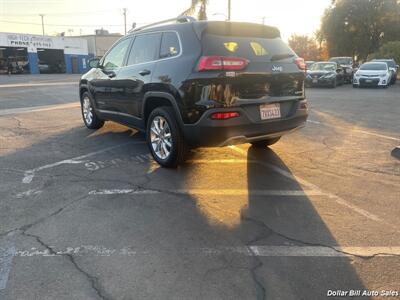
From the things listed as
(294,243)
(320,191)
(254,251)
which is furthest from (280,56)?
(254,251)

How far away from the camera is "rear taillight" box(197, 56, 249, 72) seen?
4.89m

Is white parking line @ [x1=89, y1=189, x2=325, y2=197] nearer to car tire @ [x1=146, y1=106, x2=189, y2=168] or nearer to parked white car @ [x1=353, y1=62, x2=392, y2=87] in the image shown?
car tire @ [x1=146, y1=106, x2=189, y2=168]

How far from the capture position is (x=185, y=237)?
3762 millimetres

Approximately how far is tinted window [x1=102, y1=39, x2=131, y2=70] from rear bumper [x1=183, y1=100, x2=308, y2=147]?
8.12 feet

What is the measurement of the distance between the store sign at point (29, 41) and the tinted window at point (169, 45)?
5169cm

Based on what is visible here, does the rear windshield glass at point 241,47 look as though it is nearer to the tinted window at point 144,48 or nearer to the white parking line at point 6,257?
the tinted window at point 144,48

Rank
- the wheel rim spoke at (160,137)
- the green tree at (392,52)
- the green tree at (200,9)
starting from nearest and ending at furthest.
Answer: the wheel rim spoke at (160,137)
the green tree at (200,9)
the green tree at (392,52)

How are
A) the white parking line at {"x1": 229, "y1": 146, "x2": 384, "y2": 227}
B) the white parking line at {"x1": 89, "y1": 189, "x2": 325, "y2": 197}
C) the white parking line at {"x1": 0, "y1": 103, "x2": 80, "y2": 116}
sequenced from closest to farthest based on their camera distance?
the white parking line at {"x1": 229, "y1": 146, "x2": 384, "y2": 227}, the white parking line at {"x1": 89, "y1": 189, "x2": 325, "y2": 197}, the white parking line at {"x1": 0, "y1": 103, "x2": 80, "y2": 116}

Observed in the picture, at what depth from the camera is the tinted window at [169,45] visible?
5492 millimetres

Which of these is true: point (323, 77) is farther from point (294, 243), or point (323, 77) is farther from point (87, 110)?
point (294, 243)

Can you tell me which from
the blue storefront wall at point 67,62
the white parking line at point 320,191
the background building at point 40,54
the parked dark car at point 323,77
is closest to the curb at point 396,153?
the white parking line at point 320,191

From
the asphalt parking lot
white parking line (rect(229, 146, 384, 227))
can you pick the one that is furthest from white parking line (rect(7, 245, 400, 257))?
white parking line (rect(229, 146, 384, 227))

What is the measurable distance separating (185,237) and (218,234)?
0.31m

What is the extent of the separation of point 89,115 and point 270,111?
476 cm
